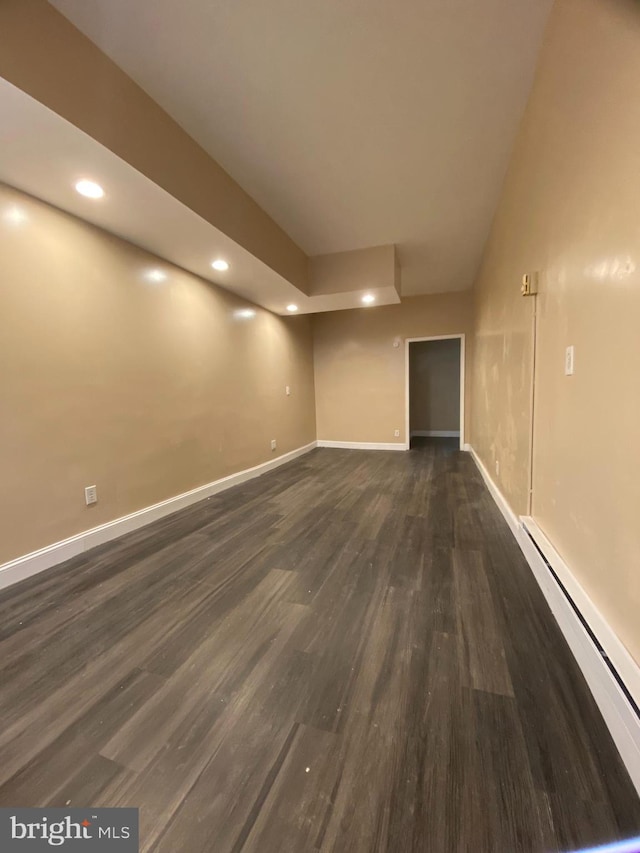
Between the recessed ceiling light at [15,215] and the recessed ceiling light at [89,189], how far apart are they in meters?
0.37

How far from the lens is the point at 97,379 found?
2.38 meters

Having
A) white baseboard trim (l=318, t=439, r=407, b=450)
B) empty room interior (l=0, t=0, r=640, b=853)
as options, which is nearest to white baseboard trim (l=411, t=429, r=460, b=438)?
white baseboard trim (l=318, t=439, r=407, b=450)

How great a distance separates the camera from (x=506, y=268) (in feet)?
8.42

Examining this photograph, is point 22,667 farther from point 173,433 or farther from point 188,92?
point 188,92

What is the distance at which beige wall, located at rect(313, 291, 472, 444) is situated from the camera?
545cm

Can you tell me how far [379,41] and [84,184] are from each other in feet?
5.67

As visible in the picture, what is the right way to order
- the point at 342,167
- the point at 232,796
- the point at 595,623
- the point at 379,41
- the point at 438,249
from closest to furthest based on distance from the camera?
the point at 232,796 → the point at 595,623 → the point at 379,41 → the point at 342,167 → the point at 438,249

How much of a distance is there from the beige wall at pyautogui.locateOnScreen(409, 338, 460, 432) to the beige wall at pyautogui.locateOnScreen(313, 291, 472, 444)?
5.30 ft

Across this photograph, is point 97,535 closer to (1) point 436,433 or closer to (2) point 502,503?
(2) point 502,503

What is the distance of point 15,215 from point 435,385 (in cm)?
701

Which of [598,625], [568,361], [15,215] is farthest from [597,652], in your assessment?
A: [15,215]

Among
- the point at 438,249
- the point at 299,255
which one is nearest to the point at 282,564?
the point at 299,255

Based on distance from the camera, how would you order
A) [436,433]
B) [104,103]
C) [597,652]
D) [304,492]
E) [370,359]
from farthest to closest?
[436,433], [370,359], [304,492], [104,103], [597,652]

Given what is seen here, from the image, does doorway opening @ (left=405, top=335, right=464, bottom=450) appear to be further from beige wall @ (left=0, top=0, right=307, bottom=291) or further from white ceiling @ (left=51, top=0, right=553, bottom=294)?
beige wall @ (left=0, top=0, right=307, bottom=291)
